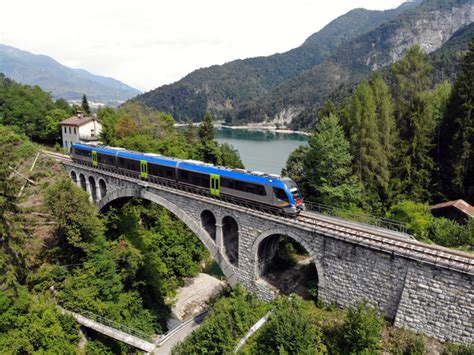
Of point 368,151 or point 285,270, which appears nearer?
point 285,270

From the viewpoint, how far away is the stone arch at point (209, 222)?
23.4m

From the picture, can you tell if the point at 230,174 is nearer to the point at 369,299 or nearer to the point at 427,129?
the point at 369,299

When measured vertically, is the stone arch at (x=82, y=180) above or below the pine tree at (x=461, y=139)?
below

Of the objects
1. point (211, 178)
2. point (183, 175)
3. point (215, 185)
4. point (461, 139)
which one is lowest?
point (215, 185)

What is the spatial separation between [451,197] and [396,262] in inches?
731

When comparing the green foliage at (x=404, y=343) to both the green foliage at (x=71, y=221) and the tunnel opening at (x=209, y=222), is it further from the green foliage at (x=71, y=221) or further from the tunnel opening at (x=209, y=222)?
the green foliage at (x=71, y=221)

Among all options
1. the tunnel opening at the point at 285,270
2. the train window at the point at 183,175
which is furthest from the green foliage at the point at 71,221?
the tunnel opening at the point at 285,270

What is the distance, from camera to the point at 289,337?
14.0 metres

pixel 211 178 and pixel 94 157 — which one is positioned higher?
pixel 94 157

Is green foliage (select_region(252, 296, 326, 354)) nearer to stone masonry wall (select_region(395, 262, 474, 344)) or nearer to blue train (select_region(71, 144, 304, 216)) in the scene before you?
stone masonry wall (select_region(395, 262, 474, 344))

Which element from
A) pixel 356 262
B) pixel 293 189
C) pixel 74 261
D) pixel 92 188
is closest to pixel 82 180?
pixel 92 188

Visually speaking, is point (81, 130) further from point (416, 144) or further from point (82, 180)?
point (416, 144)

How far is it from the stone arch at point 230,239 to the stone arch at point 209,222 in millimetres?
1045

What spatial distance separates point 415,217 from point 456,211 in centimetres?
484
